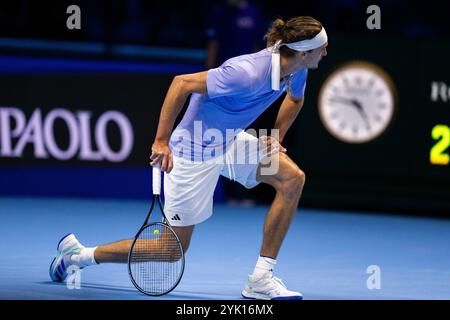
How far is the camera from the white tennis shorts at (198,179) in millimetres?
6273

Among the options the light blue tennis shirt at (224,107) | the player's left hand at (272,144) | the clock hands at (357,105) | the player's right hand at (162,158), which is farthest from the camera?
the clock hands at (357,105)

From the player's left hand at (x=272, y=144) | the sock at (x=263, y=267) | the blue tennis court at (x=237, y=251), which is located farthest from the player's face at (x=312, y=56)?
the blue tennis court at (x=237, y=251)

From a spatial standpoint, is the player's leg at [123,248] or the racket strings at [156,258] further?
the player's leg at [123,248]

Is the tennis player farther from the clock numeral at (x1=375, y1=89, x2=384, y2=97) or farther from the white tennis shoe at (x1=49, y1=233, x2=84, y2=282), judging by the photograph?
the clock numeral at (x1=375, y1=89, x2=384, y2=97)

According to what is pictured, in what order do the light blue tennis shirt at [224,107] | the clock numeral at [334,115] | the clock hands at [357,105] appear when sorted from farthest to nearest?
the clock numeral at [334,115], the clock hands at [357,105], the light blue tennis shirt at [224,107]

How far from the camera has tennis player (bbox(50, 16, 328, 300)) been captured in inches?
237

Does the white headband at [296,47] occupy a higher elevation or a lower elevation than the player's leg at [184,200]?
higher

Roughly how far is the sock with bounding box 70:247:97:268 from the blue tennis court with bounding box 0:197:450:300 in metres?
0.16

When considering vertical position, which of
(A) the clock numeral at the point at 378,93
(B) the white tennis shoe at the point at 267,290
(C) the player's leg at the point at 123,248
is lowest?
(B) the white tennis shoe at the point at 267,290

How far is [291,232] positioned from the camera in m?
9.59

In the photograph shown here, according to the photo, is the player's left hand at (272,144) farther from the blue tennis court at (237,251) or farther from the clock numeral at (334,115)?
the clock numeral at (334,115)

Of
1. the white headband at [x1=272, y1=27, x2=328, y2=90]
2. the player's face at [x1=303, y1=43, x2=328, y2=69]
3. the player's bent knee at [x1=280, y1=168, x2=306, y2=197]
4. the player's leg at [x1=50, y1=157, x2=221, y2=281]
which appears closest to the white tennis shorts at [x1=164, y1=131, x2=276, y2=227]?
the player's leg at [x1=50, y1=157, x2=221, y2=281]

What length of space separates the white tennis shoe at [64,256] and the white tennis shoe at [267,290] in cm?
107
